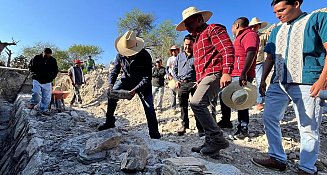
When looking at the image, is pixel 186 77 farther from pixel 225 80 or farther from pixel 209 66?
pixel 225 80

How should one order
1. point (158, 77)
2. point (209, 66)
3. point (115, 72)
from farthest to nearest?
point (158, 77) → point (115, 72) → point (209, 66)

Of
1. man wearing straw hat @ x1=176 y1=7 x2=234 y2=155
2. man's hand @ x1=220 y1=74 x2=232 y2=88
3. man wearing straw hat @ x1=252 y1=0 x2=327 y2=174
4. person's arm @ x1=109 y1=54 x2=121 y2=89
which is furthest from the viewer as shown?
person's arm @ x1=109 y1=54 x2=121 y2=89

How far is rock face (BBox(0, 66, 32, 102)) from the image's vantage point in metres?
10.2

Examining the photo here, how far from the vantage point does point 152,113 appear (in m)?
3.83

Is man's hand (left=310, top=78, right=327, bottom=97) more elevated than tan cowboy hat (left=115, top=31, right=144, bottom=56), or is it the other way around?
tan cowboy hat (left=115, top=31, right=144, bottom=56)

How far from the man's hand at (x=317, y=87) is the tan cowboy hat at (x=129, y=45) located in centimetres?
226

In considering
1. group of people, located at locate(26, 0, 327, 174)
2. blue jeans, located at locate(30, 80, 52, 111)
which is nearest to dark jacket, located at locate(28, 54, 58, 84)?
blue jeans, located at locate(30, 80, 52, 111)

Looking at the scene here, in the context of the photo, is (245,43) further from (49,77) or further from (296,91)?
(49,77)

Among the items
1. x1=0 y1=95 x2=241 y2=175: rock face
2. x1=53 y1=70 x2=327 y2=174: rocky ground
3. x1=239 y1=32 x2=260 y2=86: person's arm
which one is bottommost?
x1=53 y1=70 x2=327 y2=174: rocky ground

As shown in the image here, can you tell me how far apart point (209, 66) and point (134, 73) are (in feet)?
4.47

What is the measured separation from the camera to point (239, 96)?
293 centimetres

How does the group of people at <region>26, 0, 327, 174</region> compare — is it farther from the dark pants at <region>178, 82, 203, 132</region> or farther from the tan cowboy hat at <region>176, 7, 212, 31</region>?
the dark pants at <region>178, 82, 203, 132</region>

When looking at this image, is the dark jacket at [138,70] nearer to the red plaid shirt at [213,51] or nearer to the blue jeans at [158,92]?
the red plaid shirt at [213,51]

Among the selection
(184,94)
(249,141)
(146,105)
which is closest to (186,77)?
(184,94)
